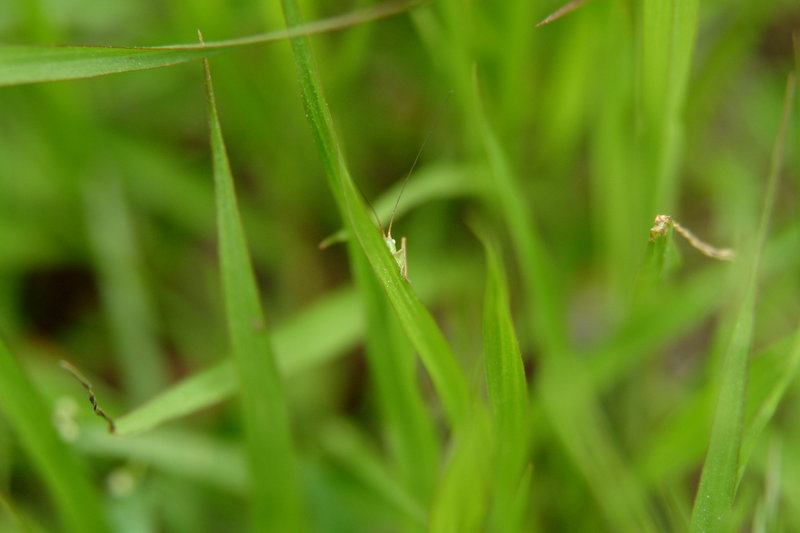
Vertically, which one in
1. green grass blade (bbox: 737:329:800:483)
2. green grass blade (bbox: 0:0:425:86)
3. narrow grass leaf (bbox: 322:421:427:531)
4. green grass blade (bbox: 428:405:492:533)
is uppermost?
green grass blade (bbox: 0:0:425:86)

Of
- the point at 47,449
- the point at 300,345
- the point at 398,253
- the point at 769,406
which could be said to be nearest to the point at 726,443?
the point at 769,406

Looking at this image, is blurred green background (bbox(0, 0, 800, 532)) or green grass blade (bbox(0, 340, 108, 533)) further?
blurred green background (bbox(0, 0, 800, 532))

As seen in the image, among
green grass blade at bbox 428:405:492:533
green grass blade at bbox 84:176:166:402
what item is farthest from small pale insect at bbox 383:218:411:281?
green grass blade at bbox 84:176:166:402

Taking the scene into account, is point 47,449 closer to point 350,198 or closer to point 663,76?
point 350,198

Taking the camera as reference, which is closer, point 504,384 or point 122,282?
point 504,384

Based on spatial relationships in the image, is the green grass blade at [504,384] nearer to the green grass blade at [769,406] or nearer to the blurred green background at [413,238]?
the blurred green background at [413,238]

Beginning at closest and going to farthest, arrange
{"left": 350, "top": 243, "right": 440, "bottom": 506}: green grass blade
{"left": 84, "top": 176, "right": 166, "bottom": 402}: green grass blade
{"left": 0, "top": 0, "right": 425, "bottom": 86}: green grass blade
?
{"left": 0, "top": 0, "right": 425, "bottom": 86}: green grass blade < {"left": 350, "top": 243, "right": 440, "bottom": 506}: green grass blade < {"left": 84, "top": 176, "right": 166, "bottom": 402}: green grass blade

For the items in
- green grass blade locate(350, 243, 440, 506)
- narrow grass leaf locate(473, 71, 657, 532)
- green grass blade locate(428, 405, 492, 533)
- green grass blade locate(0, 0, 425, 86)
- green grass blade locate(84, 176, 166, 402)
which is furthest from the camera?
green grass blade locate(84, 176, 166, 402)

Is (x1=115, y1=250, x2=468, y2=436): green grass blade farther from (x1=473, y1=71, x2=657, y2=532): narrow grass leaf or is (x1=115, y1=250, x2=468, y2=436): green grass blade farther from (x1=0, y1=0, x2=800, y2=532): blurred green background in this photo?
(x1=473, y1=71, x2=657, y2=532): narrow grass leaf
